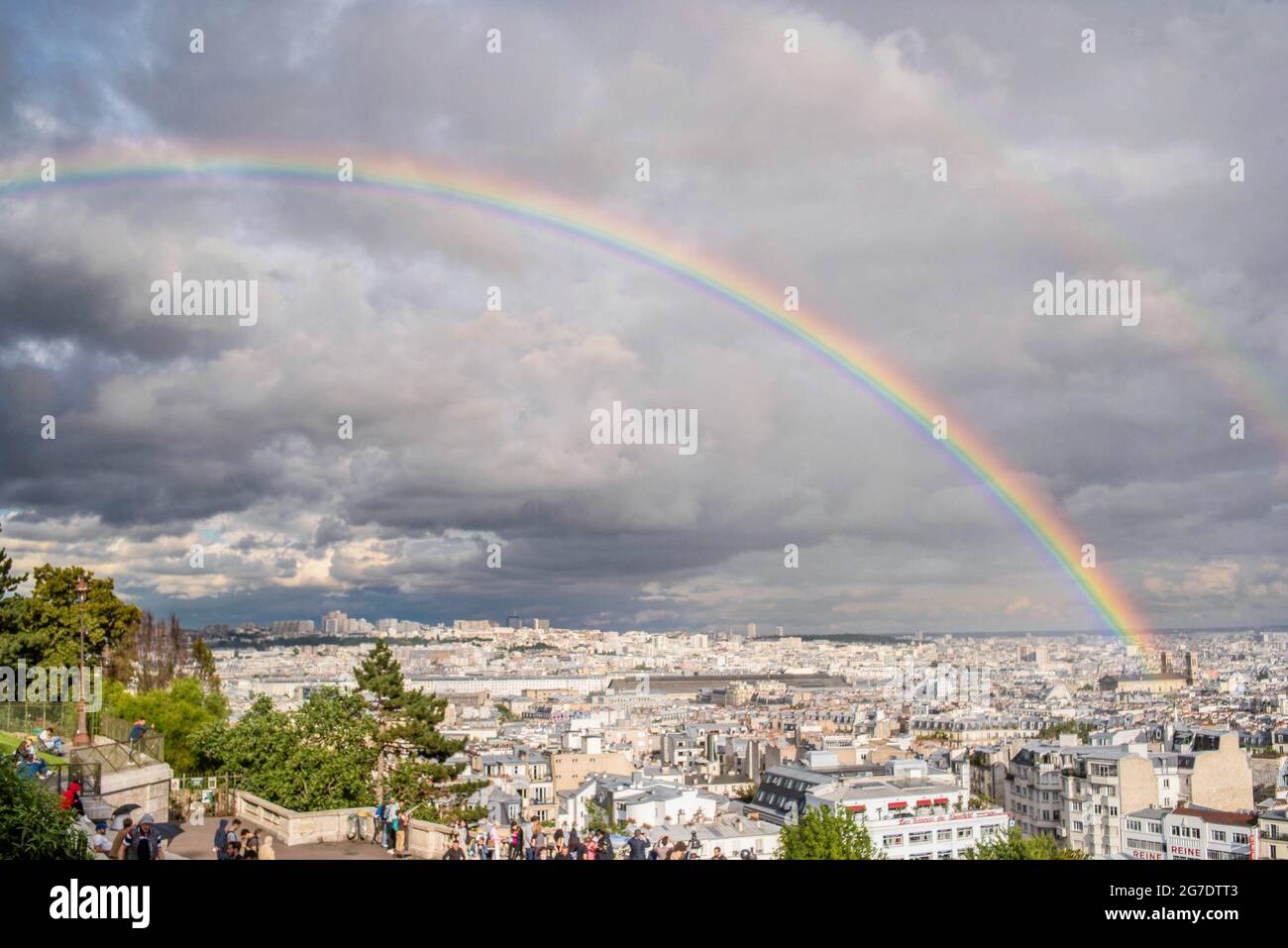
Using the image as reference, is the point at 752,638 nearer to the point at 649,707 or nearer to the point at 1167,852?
the point at 649,707

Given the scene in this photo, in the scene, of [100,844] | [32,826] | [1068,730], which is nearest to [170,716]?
[100,844]

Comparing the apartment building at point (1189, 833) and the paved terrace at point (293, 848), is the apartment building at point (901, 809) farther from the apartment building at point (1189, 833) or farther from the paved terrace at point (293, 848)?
the paved terrace at point (293, 848)

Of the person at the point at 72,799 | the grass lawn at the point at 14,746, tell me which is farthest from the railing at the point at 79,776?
the person at the point at 72,799

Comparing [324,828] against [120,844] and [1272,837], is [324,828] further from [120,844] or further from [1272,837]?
[1272,837]

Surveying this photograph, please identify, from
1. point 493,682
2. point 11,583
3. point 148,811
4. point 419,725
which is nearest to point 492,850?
point 148,811

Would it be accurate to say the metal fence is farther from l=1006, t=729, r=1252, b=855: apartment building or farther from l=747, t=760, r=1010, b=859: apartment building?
l=1006, t=729, r=1252, b=855: apartment building

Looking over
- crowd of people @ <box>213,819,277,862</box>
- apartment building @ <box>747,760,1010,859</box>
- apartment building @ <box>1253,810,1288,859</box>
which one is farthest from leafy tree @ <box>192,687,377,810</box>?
apartment building @ <box>1253,810,1288,859</box>
